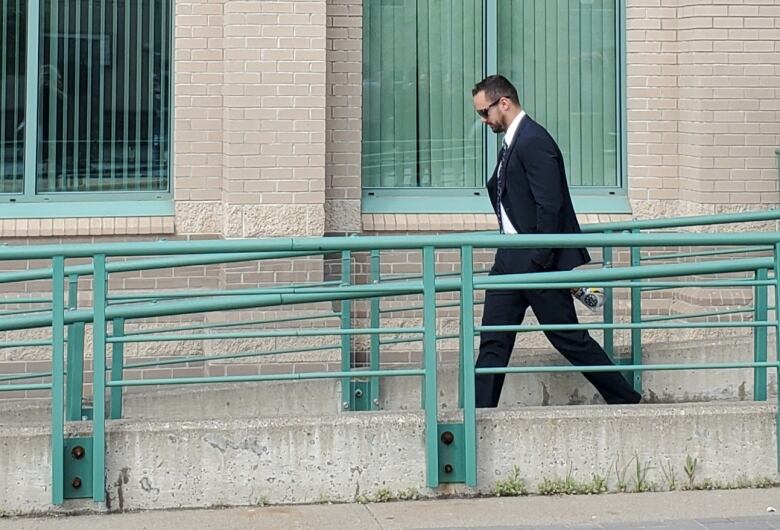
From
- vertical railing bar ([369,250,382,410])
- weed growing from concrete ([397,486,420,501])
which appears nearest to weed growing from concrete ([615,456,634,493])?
weed growing from concrete ([397,486,420,501])

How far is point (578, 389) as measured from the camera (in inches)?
312

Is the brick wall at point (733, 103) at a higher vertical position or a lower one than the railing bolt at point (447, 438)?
higher

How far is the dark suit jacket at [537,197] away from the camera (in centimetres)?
712

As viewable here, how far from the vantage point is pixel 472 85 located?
34.4ft

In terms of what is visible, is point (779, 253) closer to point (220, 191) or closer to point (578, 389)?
point (578, 389)

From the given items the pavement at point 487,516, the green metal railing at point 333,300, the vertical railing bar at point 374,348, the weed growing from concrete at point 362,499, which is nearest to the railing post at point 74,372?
the green metal railing at point 333,300

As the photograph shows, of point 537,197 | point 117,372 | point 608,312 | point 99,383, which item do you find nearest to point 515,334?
point 537,197

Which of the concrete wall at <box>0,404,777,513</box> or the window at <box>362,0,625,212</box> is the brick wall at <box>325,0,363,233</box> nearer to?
the window at <box>362,0,625,212</box>

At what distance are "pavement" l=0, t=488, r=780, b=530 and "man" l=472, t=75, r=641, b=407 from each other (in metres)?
0.89

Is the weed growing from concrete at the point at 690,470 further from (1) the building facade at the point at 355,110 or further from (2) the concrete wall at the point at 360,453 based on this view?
(1) the building facade at the point at 355,110

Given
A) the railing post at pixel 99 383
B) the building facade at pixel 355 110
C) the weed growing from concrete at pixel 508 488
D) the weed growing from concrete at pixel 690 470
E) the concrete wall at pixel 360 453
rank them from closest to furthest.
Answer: the railing post at pixel 99 383, the concrete wall at pixel 360 453, the weed growing from concrete at pixel 508 488, the weed growing from concrete at pixel 690 470, the building facade at pixel 355 110

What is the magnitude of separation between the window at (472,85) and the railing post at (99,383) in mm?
4240

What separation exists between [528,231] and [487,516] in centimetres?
171

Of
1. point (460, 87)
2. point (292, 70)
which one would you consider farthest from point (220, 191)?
point (460, 87)
